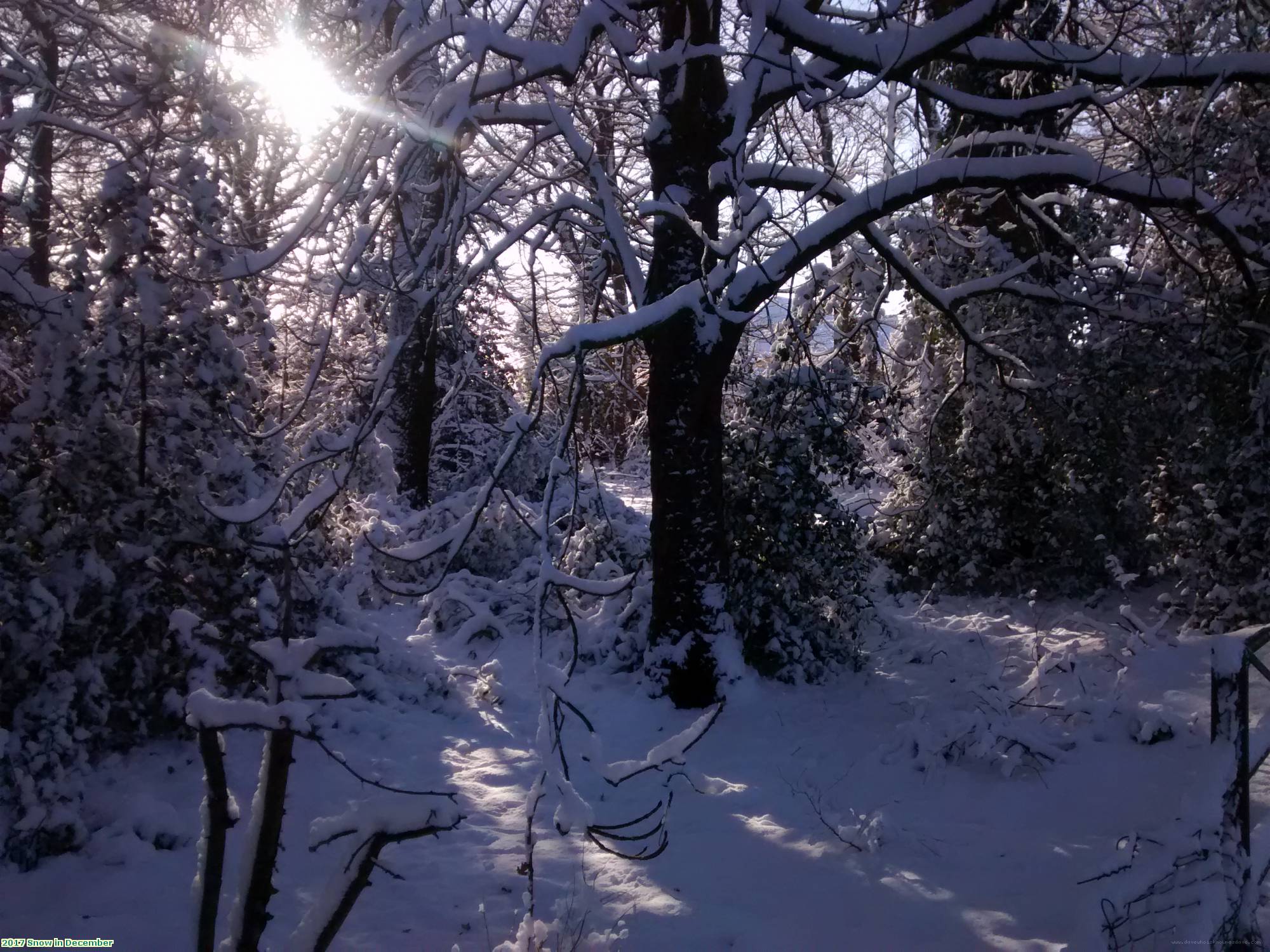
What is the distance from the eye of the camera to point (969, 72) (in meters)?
9.43

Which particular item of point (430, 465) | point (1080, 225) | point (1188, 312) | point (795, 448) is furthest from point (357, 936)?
point (430, 465)

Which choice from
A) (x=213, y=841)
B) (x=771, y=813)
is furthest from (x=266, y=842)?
(x=771, y=813)

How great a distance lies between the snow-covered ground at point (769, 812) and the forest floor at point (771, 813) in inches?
0.6

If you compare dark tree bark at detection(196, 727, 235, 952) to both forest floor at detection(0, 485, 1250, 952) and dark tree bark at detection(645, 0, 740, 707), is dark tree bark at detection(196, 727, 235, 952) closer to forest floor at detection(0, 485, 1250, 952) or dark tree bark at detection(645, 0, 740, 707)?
forest floor at detection(0, 485, 1250, 952)

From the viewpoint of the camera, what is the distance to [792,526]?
23.6 feet

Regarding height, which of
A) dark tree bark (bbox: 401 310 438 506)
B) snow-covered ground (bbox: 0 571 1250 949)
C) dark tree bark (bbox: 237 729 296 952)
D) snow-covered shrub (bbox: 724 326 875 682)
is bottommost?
snow-covered ground (bbox: 0 571 1250 949)

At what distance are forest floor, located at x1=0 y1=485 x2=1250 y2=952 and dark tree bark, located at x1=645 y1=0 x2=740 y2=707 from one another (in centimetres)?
64

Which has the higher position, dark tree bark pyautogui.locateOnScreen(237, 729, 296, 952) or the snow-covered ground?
dark tree bark pyautogui.locateOnScreen(237, 729, 296, 952)

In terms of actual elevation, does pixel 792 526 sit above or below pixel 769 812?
above

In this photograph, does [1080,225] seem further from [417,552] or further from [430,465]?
[430,465]

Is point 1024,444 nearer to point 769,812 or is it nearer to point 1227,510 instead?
point 1227,510

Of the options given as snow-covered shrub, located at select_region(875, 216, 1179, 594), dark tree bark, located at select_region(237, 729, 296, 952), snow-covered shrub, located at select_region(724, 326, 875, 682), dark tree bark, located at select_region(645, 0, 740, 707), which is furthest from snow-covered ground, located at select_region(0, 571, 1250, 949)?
snow-covered shrub, located at select_region(875, 216, 1179, 594)

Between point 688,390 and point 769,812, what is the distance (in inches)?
108

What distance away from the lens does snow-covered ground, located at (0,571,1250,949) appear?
143 inches
